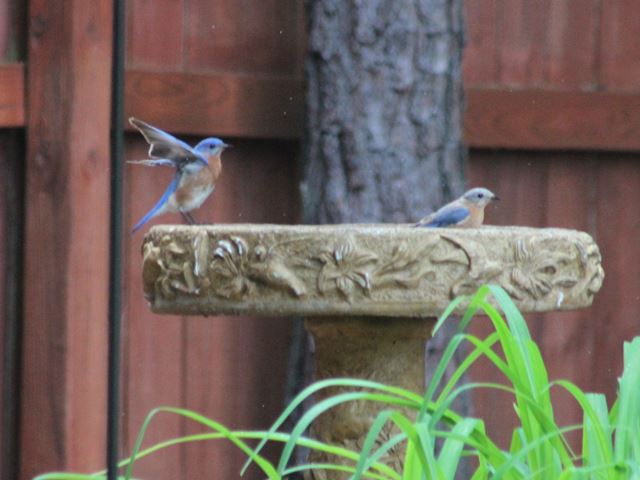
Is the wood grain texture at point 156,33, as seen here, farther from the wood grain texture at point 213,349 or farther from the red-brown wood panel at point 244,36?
the wood grain texture at point 213,349

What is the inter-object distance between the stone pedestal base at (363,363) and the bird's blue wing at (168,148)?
45 centimetres

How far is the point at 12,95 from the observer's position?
338 cm

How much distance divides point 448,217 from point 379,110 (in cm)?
78

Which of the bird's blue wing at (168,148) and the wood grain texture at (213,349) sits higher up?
the bird's blue wing at (168,148)

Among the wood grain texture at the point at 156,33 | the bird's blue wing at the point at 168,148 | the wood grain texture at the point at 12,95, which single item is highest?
the wood grain texture at the point at 156,33

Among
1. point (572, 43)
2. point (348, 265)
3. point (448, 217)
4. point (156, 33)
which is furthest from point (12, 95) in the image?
point (572, 43)

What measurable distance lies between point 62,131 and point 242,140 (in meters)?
0.57

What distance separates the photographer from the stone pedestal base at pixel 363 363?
269cm

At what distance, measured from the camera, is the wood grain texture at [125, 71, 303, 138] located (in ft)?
11.8

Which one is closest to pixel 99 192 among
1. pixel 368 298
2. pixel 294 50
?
pixel 294 50

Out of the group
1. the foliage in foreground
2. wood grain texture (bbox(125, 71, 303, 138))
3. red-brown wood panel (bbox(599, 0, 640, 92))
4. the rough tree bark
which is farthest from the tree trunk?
the foliage in foreground

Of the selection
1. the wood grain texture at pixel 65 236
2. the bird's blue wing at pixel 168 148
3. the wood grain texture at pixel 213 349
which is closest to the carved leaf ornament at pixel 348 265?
the bird's blue wing at pixel 168 148

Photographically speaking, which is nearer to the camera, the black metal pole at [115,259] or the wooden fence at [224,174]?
the black metal pole at [115,259]

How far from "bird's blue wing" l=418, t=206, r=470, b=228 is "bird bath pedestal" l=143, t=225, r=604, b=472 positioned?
1.03 feet
